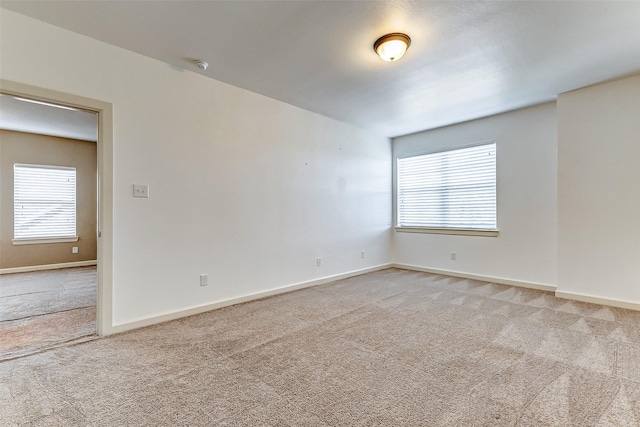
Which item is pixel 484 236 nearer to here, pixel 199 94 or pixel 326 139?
pixel 326 139

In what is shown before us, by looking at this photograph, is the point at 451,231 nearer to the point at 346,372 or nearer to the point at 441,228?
the point at 441,228

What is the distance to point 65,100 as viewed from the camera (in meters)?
2.40

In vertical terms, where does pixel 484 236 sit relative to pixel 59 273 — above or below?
above

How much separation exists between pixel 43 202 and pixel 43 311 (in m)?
3.42

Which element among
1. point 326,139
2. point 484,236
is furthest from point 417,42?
point 484,236

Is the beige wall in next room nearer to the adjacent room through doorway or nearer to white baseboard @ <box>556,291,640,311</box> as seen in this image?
the adjacent room through doorway

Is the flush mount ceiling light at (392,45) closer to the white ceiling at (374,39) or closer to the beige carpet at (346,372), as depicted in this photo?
the white ceiling at (374,39)

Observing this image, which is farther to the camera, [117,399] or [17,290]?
[17,290]

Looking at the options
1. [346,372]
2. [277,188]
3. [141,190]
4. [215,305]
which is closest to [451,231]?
[277,188]

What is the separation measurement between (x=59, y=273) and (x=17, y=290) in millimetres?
1230

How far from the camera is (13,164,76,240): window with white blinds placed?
17.2 ft

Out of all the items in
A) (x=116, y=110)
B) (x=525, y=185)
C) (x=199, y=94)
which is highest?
(x=199, y=94)

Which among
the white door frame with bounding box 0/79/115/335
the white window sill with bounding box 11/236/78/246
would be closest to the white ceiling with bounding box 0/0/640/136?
the white door frame with bounding box 0/79/115/335

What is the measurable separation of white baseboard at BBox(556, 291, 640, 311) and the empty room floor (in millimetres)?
5226
